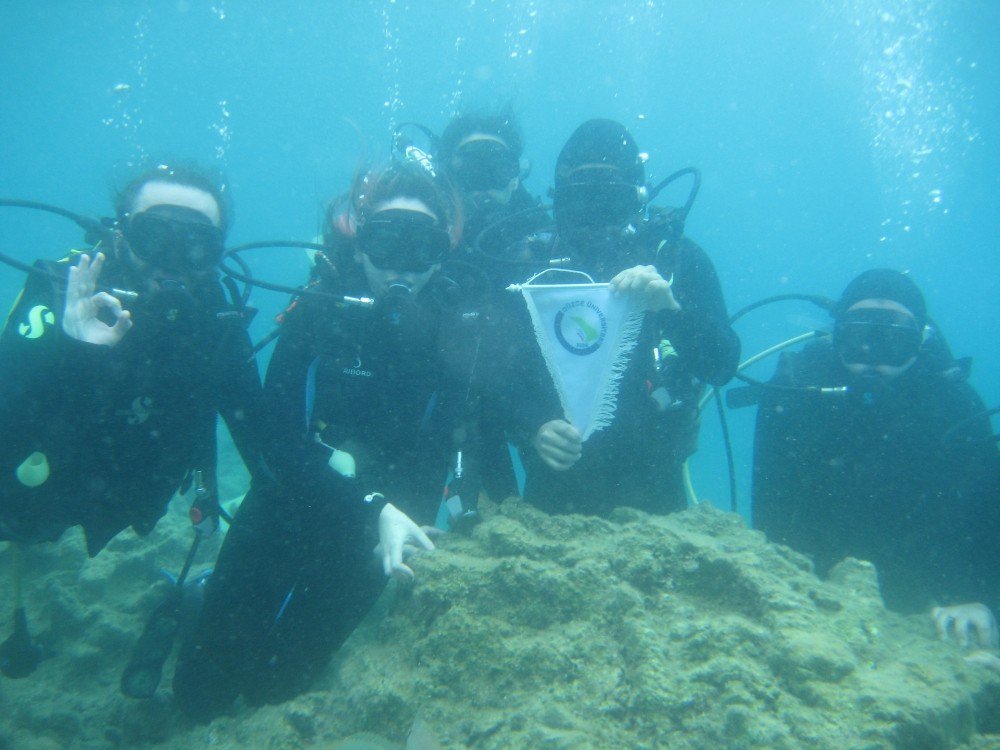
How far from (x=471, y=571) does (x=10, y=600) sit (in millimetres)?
4990

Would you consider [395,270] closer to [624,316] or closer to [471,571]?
[624,316]

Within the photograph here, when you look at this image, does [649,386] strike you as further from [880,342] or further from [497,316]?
[880,342]

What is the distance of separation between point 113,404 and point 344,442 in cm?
147

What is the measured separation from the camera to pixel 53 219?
2675 inches

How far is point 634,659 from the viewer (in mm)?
1920

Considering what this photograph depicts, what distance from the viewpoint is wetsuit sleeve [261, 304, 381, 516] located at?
132 inches

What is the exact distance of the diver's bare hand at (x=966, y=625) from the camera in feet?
9.13

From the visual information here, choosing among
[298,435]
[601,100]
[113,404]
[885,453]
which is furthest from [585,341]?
[601,100]

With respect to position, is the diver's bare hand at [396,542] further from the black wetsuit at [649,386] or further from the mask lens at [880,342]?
the mask lens at [880,342]

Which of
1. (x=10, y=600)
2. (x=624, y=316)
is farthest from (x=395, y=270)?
(x=10, y=600)

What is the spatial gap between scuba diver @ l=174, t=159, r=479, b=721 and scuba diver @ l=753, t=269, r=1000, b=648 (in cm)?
307

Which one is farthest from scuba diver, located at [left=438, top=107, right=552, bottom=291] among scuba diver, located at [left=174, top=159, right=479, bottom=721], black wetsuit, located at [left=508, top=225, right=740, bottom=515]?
scuba diver, located at [left=174, top=159, right=479, bottom=721]

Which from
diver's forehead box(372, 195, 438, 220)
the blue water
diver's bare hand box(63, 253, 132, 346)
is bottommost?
diver's bare hand box(63, 253, 132, 346)

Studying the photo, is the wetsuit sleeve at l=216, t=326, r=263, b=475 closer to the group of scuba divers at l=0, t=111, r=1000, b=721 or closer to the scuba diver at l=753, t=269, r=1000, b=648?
the group of scuba divers at l=0, t=111, r=1000, b=721
